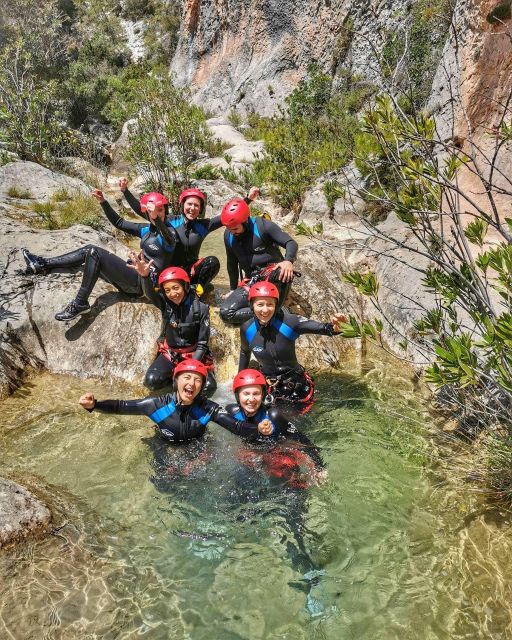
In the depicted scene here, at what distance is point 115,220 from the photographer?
22.0 feet

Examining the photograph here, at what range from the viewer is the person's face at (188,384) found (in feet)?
14.4

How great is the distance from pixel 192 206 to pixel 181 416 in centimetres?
296

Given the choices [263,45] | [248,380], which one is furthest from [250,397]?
[263,45]

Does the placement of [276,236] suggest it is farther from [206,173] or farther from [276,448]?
[206,173]

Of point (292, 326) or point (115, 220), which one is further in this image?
point (115, 220)

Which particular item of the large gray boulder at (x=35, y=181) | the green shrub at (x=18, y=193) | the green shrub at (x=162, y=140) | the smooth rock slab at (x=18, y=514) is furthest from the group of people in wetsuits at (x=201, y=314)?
the green shrub at (x=162, y=140)

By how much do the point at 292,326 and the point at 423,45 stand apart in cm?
1252

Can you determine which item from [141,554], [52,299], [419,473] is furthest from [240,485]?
[52,299]

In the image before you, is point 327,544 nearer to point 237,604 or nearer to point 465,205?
point 237,604

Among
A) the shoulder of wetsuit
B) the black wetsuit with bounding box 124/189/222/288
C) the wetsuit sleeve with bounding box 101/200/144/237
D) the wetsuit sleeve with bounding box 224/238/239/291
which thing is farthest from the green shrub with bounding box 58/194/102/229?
the shoulder of wetsuit

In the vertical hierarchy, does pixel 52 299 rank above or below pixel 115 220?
below

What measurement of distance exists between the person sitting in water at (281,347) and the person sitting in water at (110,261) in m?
1.90

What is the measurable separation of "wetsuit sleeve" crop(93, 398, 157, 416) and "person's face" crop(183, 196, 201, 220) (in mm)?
2787

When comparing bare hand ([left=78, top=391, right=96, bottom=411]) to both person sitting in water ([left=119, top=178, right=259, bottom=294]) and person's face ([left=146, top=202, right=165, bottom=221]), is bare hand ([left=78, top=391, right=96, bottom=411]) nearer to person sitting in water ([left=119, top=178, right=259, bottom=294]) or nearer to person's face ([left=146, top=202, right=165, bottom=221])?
person's face ([left=146, top=202, right=165, bottom=221])
